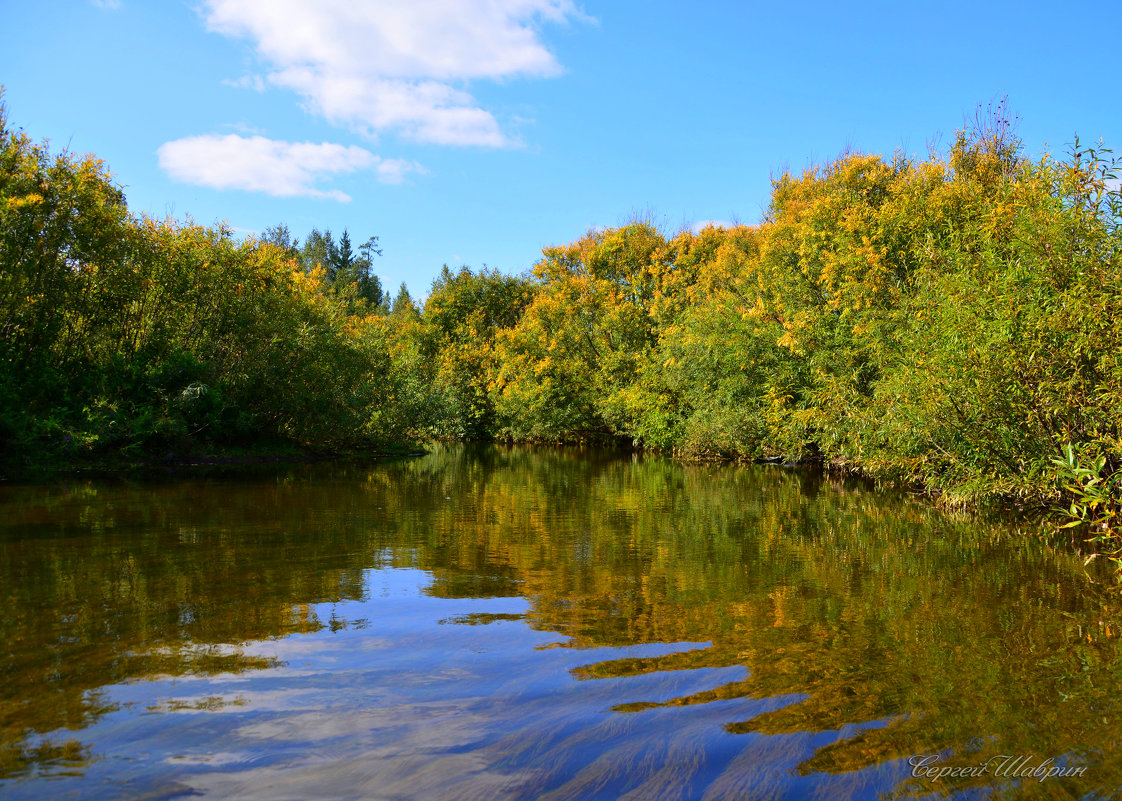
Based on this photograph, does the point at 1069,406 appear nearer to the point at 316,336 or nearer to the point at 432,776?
the point at 432,776

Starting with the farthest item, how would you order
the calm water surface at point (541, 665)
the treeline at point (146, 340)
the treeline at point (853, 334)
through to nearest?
the treeline at point (146, 340) → the treeline at point (853, 334) → the calm water surface at point (541, 665)

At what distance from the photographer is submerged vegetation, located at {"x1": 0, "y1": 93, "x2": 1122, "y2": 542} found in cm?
1067

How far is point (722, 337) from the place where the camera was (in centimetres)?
2922

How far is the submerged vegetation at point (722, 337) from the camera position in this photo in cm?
1067

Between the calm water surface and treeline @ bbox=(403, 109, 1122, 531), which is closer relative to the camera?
the calm water surface

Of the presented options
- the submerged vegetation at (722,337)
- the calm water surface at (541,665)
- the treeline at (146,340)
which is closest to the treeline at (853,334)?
the submerged vegetation at (722,337)

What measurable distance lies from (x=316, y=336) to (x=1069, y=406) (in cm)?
2490

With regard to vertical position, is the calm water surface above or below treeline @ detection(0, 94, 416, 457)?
below

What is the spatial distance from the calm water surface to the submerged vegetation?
9.27 feet

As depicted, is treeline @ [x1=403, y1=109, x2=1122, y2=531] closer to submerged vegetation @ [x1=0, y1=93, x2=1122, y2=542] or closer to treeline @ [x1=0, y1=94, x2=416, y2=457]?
submerged vegetation @ [x1=0, y1=93, x2=1122, y2=542]

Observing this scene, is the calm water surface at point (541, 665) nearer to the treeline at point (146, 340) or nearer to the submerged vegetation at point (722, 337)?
the submerged vegetation at point (722, 337)

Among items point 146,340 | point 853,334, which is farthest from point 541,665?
point 146,340

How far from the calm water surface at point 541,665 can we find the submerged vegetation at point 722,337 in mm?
2827

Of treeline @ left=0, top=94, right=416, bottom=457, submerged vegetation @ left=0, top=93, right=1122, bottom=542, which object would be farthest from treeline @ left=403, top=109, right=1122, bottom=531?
treeline @ left=0, top=94, right=416, bottom=457
